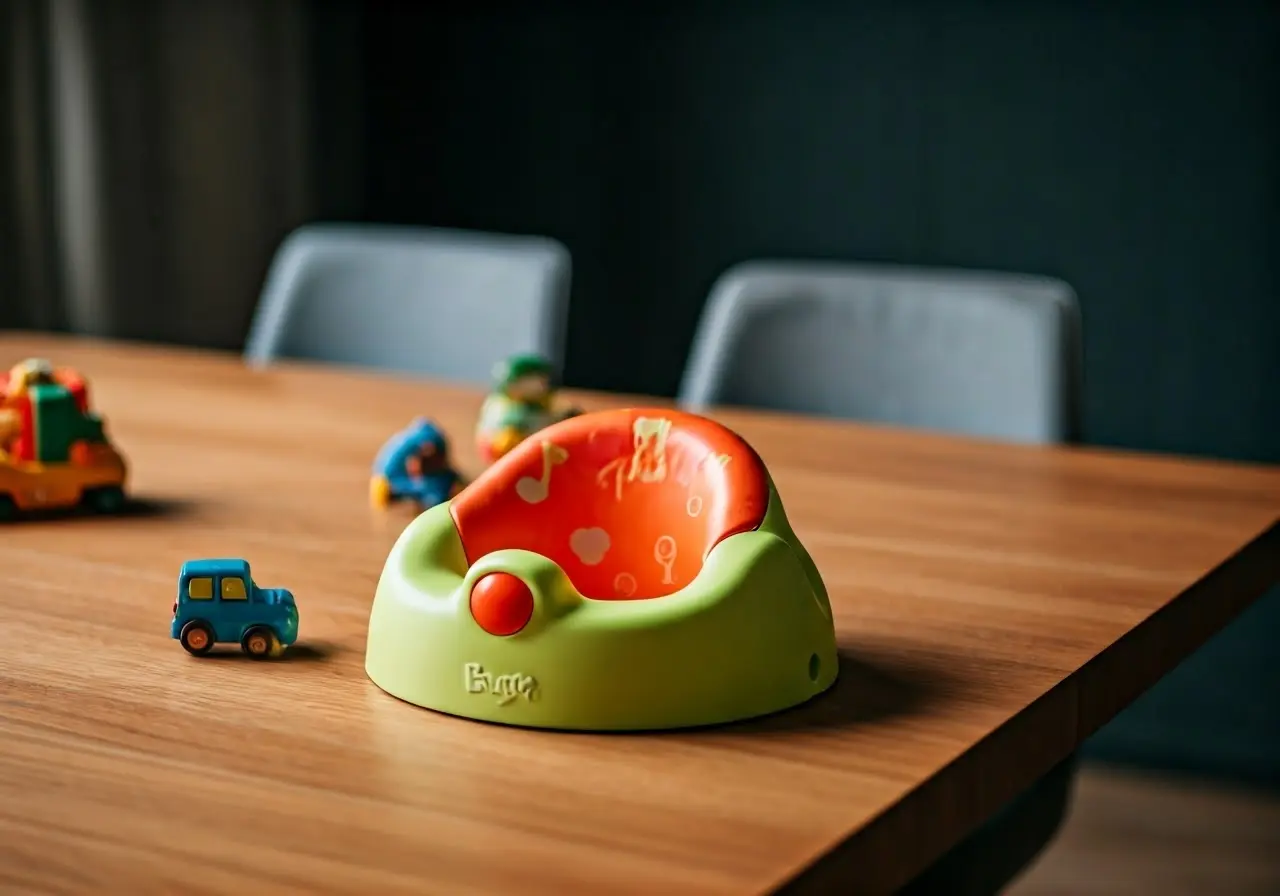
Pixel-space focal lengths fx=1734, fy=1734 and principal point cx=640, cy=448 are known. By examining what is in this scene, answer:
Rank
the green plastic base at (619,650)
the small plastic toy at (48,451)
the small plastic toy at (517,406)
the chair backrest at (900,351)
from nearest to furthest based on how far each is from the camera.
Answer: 1. the green plastic base at (619,650)
2. the small plastic toy at (48,451)
3. the small plastic toy at (517,406)
4. the chair backrest at (900,351)

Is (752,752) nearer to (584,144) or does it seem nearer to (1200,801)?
(1200,801)

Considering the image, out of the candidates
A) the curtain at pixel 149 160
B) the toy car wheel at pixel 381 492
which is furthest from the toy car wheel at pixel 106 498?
the curtain at pixel 149 160

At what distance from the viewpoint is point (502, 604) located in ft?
2.13

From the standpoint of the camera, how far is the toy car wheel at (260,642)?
74cm

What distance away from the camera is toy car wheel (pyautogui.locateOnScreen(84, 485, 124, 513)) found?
1.02 meters

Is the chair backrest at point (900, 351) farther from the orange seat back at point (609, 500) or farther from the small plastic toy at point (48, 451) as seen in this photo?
the orange seat back at point (609, 500)

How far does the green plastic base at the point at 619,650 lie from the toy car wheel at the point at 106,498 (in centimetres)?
39

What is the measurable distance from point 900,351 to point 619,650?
3.13 ft

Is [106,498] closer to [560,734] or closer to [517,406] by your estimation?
[517,406]

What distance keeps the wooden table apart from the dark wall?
1300 mm

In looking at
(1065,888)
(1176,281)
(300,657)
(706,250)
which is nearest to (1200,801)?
(1065,888)

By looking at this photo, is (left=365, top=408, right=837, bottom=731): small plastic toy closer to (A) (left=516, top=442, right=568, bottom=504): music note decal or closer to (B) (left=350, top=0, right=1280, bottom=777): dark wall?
(A) (left=516, top=442, right=568, bottom=504): music note decal

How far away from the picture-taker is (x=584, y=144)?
2840mm

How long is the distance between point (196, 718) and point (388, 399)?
32.0 inches
